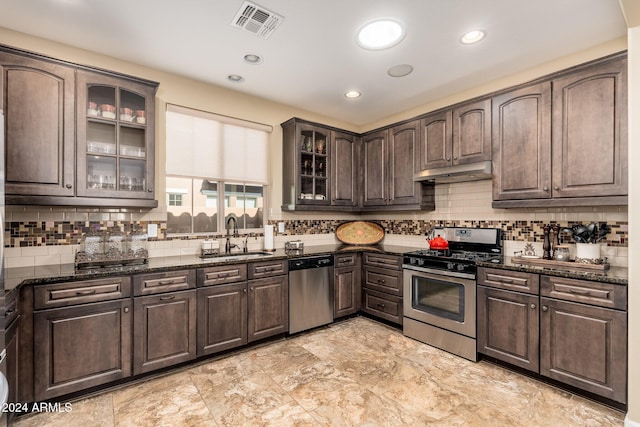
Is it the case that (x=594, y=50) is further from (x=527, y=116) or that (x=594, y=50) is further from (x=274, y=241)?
(x=274, y=241)

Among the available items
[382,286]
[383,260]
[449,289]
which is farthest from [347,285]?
[449,289]

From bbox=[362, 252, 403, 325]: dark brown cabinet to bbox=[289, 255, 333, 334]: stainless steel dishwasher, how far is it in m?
0.51

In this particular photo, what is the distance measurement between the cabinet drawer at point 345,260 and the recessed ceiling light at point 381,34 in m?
2.21

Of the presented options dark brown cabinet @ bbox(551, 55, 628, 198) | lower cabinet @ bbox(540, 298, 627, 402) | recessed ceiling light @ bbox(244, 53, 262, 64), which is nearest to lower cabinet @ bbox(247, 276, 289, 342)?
recessed ceiling light @ bbox(244, 53, 262, 64)

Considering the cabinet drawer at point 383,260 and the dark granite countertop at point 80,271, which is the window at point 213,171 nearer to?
the dark granite countertop at point 80,271

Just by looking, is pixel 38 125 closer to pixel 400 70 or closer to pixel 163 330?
pixel 163 330

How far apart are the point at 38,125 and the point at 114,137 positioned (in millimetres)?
477

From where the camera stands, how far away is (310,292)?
3.43 meters

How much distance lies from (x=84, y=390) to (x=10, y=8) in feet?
8.96

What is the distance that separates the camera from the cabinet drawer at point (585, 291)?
2.06m

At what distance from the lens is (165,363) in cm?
250

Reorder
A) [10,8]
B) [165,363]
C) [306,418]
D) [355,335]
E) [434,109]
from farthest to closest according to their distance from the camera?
[434,109]
[355,335]
[165,363]
[10,8]
[306,418]

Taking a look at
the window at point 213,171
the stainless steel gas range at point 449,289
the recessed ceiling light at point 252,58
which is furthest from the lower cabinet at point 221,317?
the recessed ceiling light at point 252,58

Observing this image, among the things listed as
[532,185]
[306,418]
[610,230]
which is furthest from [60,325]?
[610,230]
